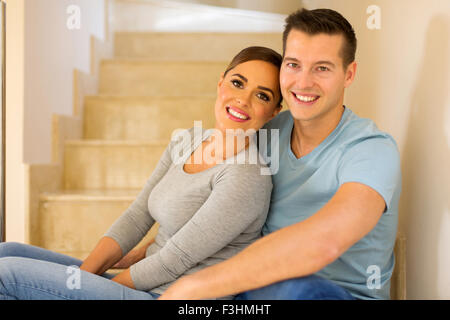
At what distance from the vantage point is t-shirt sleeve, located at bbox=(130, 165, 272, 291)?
977mm

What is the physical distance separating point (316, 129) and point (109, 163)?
1.32m

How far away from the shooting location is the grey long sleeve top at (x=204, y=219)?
980 millimetres

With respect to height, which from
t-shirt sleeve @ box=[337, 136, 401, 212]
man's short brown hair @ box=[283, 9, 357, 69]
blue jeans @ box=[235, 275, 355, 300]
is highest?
man's short brown hair @ box=[283, 9, 357, 69]

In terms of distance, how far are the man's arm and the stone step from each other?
108cm

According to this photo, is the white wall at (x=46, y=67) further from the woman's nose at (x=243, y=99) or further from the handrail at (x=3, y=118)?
the woman's nose at (x=243, y=99)

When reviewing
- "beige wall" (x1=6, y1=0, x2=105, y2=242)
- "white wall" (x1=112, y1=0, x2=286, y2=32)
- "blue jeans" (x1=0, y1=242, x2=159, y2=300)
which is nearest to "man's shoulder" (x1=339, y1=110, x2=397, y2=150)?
"blue jeans" (x1=0, y1=242, x2=159, y2=300)

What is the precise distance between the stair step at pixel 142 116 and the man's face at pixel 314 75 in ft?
4.40

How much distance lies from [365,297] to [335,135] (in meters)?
0.38

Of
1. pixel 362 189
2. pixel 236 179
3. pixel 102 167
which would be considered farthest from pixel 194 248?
pixel 102 167

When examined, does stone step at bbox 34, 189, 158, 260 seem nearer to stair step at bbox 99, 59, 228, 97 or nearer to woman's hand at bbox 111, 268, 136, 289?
woman's hand at bbox 111, 268, 136, 289

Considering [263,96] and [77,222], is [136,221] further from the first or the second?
[77,222]

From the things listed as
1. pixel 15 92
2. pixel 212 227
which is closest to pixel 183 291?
pixel 212 227

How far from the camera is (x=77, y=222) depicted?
1.86m

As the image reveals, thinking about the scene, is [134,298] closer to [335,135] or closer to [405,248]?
[335,135]
